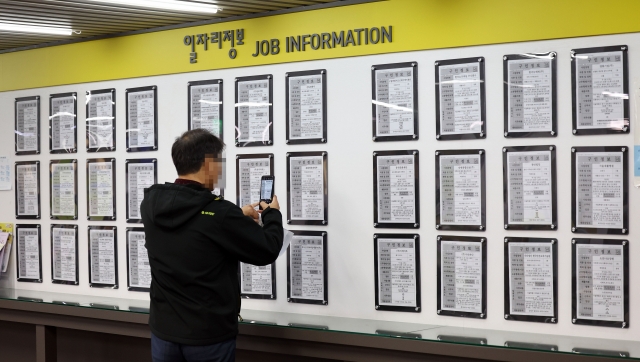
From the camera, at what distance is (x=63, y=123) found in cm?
534

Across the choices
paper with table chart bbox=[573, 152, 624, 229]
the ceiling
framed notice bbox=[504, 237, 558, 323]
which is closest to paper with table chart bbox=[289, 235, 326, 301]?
framed notice bbox=[504, 237, 558, 323]

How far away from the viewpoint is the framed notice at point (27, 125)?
17.9 feet

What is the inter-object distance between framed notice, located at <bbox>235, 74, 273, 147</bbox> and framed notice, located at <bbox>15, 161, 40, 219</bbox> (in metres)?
1.87

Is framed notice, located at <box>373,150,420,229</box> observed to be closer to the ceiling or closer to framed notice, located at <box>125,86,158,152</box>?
the ceiling

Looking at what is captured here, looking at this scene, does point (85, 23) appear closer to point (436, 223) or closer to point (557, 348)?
point (436, 223)

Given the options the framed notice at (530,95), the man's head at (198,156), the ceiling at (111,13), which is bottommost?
the man's head at (198,156)

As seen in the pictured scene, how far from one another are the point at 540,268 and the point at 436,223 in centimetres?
60

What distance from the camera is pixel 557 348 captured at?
10.9 feet

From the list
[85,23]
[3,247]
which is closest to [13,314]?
[3,247]

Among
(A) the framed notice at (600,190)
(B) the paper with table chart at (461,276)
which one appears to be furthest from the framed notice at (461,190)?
(A) the framed notice at (600,190)

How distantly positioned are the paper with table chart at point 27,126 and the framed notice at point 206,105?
148 cm

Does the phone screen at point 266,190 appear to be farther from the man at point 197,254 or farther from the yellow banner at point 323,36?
the yellow banner at point 323,36

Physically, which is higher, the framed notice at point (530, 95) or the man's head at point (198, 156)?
the framed notice at point (530, 95)

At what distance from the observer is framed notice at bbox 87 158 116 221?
513 centimetres
